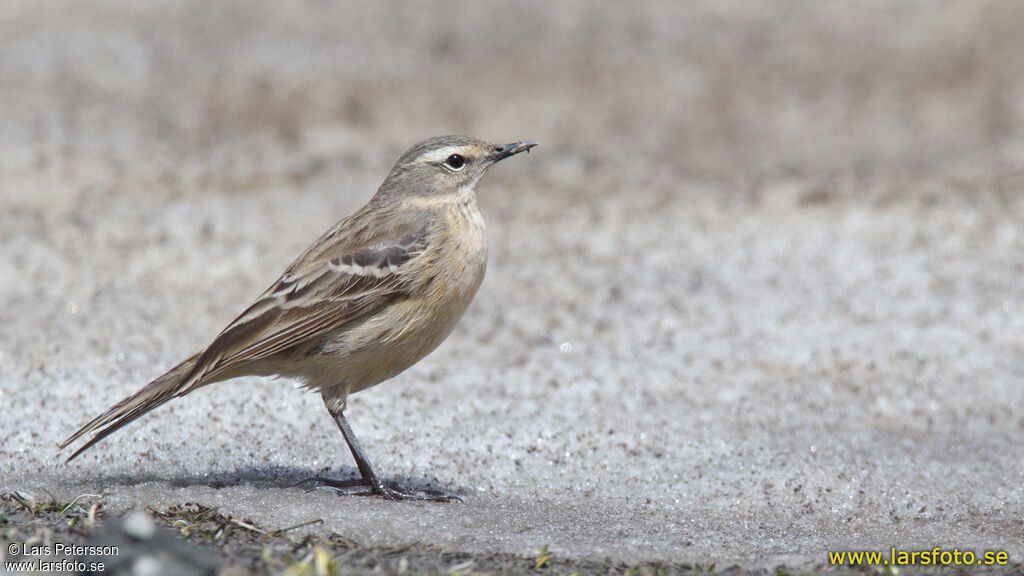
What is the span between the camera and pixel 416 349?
557 centimetres

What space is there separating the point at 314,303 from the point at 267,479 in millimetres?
942

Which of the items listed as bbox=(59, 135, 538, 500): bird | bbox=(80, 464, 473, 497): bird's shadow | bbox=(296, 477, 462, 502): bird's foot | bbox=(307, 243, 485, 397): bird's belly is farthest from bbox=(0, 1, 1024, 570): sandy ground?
bbox=(307, 243, 485, 397): bird's belly

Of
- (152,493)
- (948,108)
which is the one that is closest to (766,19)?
(948,108)

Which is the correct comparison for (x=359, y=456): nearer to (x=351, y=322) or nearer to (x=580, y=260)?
(x=351, y=322)

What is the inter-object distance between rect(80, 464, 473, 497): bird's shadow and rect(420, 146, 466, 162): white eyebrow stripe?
1808 millimetres

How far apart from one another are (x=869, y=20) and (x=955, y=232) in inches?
179

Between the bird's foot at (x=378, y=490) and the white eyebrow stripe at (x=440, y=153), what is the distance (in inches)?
Result: 73.3

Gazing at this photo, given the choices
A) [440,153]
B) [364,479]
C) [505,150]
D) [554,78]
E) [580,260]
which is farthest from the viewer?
[554,78]

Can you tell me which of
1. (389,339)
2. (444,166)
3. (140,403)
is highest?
(444,166)

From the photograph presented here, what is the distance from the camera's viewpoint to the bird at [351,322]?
5410 millimetres

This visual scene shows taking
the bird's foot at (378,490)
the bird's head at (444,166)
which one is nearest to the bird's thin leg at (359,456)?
the bird's foot at (378,490)

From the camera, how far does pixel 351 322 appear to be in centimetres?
554

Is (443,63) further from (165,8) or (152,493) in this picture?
(152,493)

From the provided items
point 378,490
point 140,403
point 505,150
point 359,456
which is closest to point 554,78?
point 505,150
